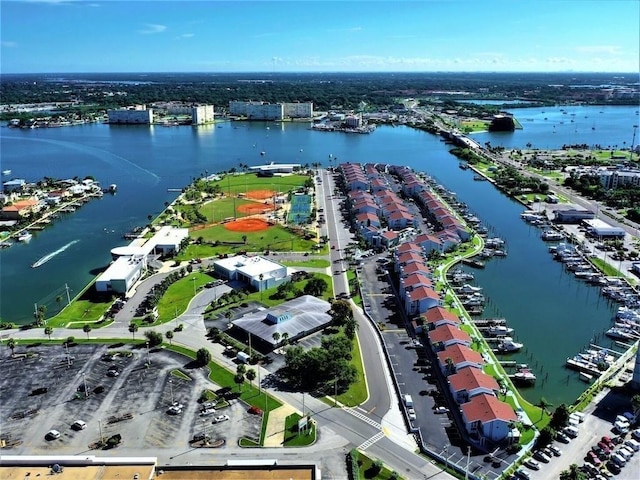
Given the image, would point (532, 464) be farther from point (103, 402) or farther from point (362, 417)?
point (103, 402)

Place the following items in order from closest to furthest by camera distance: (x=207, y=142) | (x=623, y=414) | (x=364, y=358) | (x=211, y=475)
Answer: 1. (x=211, y=475)
2. (x=623, y=414)
3. (x=364, y=358)
4. (x=207, y=142)

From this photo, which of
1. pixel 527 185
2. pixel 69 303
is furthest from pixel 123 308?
pixel 527 185

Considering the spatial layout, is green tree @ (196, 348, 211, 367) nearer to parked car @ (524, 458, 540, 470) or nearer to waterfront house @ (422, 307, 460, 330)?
waterfront house @ (422, 307, 460, 330)

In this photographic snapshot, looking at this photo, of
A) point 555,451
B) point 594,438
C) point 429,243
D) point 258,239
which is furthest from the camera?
point 258,239

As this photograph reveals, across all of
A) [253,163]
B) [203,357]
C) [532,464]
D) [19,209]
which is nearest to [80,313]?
[203,357]

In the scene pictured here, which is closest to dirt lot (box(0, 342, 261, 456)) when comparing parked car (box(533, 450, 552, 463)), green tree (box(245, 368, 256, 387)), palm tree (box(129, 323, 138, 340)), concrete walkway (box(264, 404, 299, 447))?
concrete walkway (box(264, 404, 299, 447))

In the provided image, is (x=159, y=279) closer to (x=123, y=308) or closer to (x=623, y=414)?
(x=123, y=308)

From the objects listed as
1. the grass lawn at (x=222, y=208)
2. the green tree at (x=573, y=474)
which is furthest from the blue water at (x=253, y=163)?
the green tree at (x=573, y=474)
